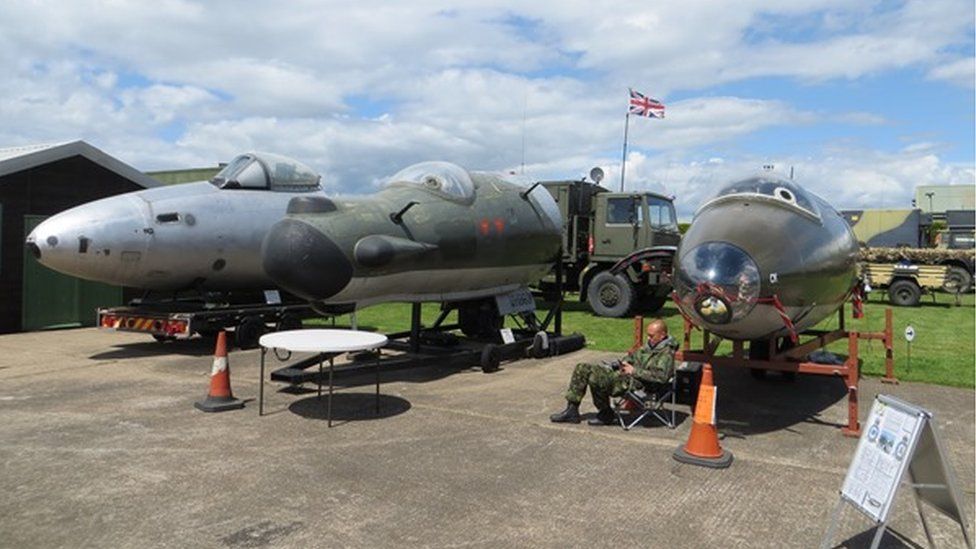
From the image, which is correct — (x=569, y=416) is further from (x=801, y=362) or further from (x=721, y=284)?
(x=801, y=362)

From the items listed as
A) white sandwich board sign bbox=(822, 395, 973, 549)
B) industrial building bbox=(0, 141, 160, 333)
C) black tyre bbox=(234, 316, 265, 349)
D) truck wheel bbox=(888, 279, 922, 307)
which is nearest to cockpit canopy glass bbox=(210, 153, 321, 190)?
black tyre bbox=(234, 316, 265, 349)

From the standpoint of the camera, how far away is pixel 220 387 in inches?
285

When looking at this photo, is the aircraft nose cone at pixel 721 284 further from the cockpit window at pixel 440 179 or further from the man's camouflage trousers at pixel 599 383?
the cockpit window at pixel 440 179

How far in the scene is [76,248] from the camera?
1031cm

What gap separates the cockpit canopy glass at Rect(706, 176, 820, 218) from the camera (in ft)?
22.4

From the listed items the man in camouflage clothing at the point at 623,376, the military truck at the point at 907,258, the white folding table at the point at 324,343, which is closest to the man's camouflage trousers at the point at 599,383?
the man in camouflage clothing at the point at 623,376

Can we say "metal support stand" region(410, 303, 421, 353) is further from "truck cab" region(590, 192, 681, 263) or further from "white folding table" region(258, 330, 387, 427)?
"truck cab" region(590, 192, 681, 263)

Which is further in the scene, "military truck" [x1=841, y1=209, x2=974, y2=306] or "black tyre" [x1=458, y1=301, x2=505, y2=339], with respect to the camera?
"military truck" [x1=841, y1=209, x2=974, y2=306]

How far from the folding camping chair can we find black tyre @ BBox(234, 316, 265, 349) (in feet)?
21.8

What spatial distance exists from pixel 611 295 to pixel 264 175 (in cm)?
→ 844

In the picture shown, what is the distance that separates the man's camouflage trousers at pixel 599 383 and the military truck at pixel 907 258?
11.2 meters

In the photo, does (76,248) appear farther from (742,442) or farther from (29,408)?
(742,442)

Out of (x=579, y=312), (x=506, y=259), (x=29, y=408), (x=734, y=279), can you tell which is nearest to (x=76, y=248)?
(x=29, y=408)

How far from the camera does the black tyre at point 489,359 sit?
9.47 metres
